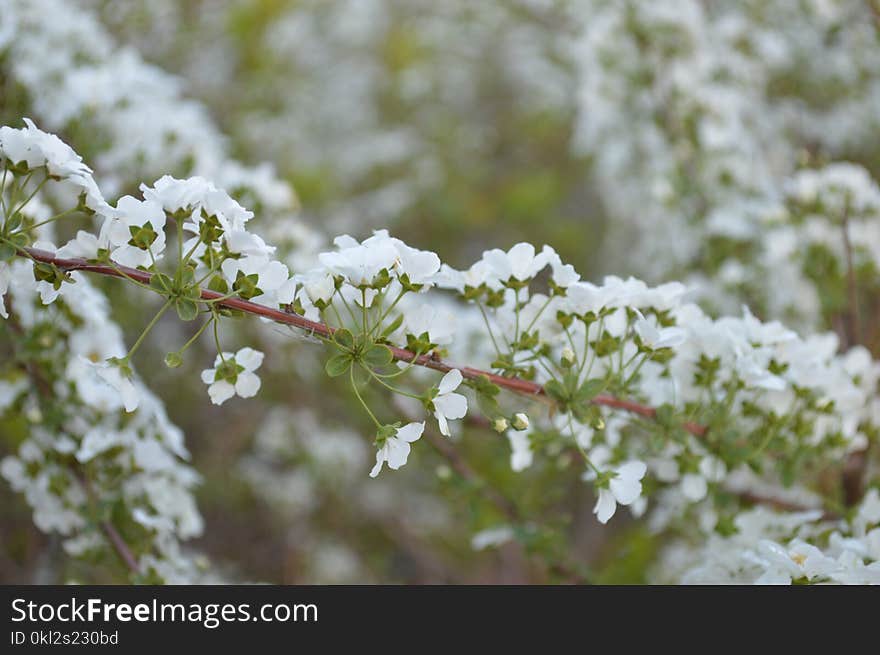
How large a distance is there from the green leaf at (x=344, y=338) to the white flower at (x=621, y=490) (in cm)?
37

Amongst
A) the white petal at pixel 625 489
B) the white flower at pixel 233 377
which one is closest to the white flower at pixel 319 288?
the white flower at pixel 233 377

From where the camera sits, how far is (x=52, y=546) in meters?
1.84

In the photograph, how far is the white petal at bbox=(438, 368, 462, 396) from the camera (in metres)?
0.96

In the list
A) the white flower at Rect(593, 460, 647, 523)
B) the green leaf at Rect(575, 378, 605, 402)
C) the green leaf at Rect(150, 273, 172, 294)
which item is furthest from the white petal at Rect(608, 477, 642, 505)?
the green leaf at Rect(150, 273, 172, 294)

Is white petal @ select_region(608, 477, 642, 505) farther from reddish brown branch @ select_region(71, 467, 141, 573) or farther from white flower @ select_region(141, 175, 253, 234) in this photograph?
reddish brown branch @ select_region(71, 467, 141, 573)

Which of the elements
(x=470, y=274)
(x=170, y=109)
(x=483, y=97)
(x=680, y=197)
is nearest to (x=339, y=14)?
(x=483, y=97)

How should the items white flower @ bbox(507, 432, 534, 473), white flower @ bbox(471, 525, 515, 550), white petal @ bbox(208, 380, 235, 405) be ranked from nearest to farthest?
white petal @ bbox(208, 380, 235, 405) < white flower @ bbox(507, 432, 534, 473) < white flower @ bbox(471, 525, 515, 550)

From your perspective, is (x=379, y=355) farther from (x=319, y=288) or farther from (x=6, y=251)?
(x=6, y=251)

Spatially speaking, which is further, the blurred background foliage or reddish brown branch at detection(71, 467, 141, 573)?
the blurred background foliage

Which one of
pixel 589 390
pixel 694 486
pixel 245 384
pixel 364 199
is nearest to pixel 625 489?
pixel 589 390

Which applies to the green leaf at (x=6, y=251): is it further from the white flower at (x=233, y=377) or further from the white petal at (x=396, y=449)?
the white petal at (x=396, y=449)

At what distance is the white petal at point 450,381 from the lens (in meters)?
0.96

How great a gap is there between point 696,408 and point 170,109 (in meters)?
1.51

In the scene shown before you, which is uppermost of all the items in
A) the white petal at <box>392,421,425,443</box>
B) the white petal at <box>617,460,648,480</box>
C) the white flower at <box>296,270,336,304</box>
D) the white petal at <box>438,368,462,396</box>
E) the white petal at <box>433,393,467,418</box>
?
the white flower at <box>296,270,336,304</box>
